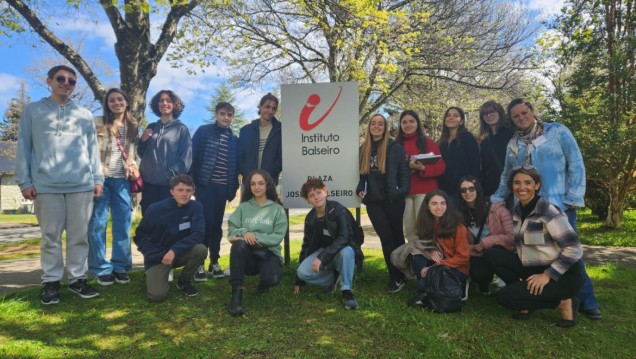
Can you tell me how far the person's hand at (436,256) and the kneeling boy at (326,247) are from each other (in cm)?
77

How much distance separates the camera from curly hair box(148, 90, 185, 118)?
443cm

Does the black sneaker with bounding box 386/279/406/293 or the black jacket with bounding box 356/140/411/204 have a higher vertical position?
the black jacket with bounding box 356/140/411/204

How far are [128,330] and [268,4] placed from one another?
10.8m

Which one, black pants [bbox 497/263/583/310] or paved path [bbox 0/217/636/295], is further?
paved path [bbox 0/217/636/295]

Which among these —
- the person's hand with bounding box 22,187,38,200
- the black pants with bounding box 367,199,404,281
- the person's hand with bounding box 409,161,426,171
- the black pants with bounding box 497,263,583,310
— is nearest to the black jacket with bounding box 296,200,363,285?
the black pants with bounding box 367,199,404,281

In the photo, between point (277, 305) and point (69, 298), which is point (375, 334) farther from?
point (69, 298)

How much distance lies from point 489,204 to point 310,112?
7.76 ft

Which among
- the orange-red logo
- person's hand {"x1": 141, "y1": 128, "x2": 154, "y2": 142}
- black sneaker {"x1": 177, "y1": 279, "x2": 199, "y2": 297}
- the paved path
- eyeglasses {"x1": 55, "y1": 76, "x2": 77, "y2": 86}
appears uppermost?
eyeglasses {"x1": 55, "y1": 76, "x2": 77, "y2": 86}

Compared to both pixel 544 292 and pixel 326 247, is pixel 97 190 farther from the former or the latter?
pixel 544 292

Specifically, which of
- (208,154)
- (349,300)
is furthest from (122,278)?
(349,300)

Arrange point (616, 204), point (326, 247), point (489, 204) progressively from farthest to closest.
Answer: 1. point (616, 204)
2. point (489, 204)
3. point (326, 247)

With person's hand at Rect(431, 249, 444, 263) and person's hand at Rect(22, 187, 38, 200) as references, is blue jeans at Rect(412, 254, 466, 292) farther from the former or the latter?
person's hand at Rect(22, 187, 38, 200)

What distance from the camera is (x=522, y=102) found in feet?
12.5

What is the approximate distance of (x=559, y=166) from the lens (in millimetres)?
3527
